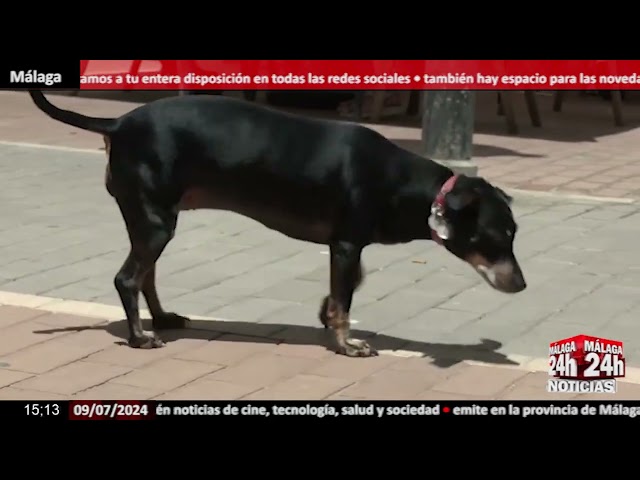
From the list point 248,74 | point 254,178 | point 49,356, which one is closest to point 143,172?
point 254,178

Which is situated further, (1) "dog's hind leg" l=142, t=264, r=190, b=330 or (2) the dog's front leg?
(1) "dog's hind leg" l=142, t=264, r=190, b=330

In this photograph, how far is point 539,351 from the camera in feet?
16.8

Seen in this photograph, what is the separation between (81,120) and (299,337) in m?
1.41

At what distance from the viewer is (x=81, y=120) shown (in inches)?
201

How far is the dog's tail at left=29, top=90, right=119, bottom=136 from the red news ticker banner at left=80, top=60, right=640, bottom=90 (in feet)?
21.5

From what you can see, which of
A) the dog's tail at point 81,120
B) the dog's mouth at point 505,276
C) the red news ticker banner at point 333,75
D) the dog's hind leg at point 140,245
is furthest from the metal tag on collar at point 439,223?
the red news ticker banner at point 333,75

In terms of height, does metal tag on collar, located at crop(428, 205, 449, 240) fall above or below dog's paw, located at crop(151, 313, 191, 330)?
above

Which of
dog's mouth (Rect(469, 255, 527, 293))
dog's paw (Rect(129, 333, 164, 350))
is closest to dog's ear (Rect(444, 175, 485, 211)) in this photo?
dog's mouth (Rect(469, 255, 527, 293))

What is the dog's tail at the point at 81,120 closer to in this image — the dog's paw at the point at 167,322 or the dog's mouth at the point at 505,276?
the dog's paw at the point at 167,322

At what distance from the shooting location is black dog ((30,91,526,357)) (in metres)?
4.90

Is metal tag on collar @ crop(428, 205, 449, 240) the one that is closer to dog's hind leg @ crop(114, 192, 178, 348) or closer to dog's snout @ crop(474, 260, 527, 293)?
dog's snout @ crop(474, 260, 527, 293)

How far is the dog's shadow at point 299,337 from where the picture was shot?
16.6 ft
